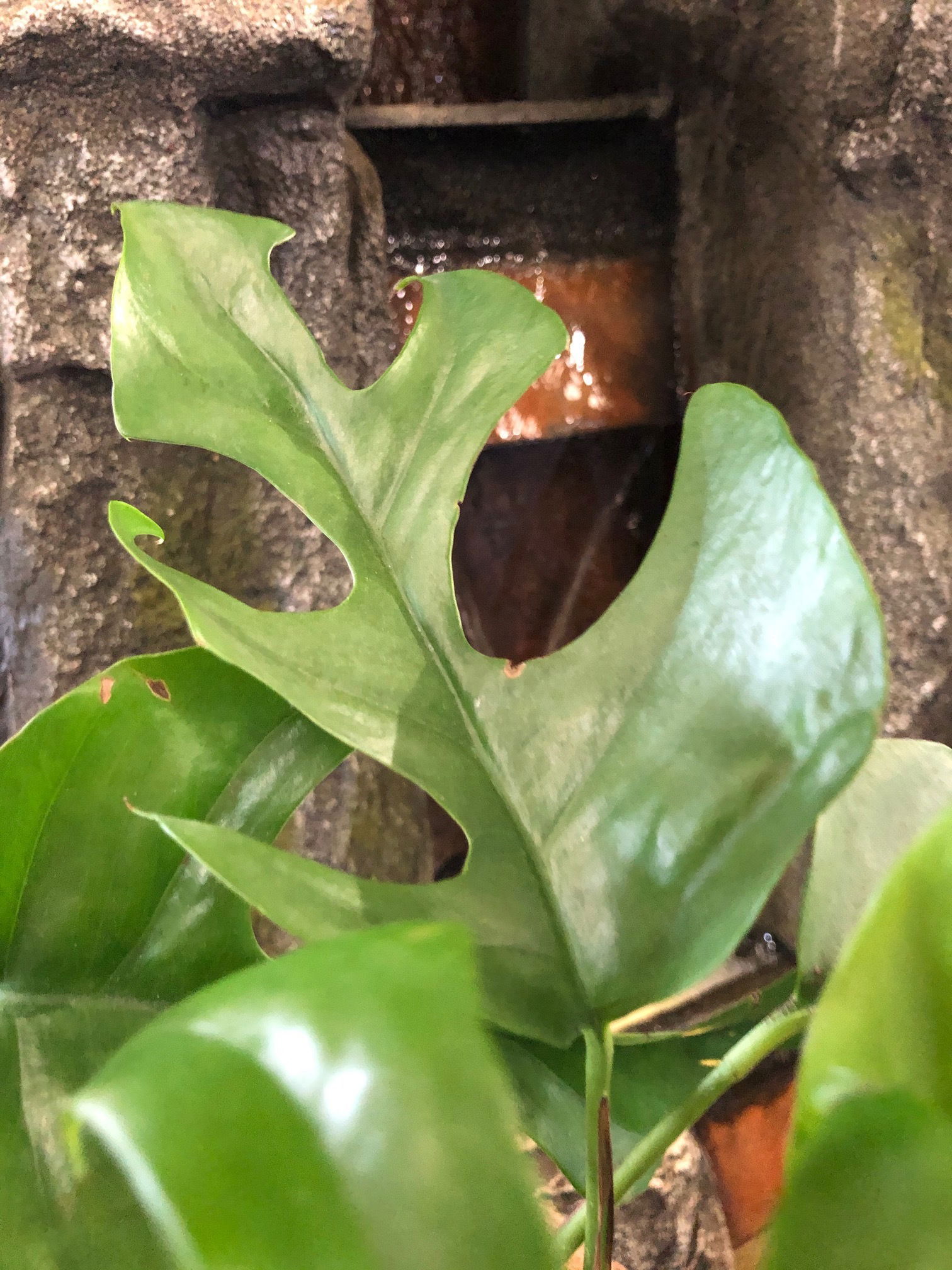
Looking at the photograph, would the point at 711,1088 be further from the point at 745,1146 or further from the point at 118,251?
A: the point at 745,1146

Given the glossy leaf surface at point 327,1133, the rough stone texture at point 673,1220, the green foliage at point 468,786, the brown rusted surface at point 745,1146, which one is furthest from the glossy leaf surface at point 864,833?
the brown rusted surface at point 745,1146

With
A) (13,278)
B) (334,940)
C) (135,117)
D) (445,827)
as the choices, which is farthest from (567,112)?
(334,940)

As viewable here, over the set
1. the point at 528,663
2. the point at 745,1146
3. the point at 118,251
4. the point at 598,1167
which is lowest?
the point at 745,1146

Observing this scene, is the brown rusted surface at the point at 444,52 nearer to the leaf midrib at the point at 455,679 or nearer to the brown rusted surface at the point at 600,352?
the brown rusted surface at the point at 600,352

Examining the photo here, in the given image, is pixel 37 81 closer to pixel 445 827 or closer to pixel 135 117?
pixel 135 117

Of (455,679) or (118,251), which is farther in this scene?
(118,251)

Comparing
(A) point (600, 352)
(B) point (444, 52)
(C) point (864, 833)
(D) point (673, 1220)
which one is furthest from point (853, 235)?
(D) point (673, 1220)

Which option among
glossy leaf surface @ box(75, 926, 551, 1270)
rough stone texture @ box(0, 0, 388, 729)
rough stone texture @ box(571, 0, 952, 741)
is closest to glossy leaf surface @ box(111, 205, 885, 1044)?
glossy leaf surface @ box(75, 926, 551, 1270)
